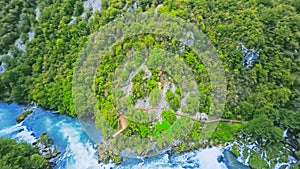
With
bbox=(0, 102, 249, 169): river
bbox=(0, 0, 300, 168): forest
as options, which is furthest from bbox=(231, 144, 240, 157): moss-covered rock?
bbox=(0, 0, 300, 168): forest

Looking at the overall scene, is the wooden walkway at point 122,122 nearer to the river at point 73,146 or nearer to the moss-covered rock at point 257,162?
the river at point 73,146

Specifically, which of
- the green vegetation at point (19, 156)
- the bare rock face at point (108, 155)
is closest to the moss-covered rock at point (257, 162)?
the bare rock face at point (108, 155)

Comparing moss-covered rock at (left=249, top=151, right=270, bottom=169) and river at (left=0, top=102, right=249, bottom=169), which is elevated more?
river at (left=0, top=102, right=249, bottom=169)

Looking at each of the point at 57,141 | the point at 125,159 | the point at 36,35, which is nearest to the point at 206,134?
the point at 125,159

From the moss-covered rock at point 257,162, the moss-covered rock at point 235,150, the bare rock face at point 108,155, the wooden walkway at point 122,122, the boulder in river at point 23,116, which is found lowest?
the moss-covered rock at point 257,162

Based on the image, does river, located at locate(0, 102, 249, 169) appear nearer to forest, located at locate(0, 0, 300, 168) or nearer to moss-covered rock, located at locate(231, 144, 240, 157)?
moss-covered rock, located at locate(231, 144, 240, 157)

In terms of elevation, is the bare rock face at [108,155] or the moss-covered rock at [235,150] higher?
the bare rock face at [108,155]
